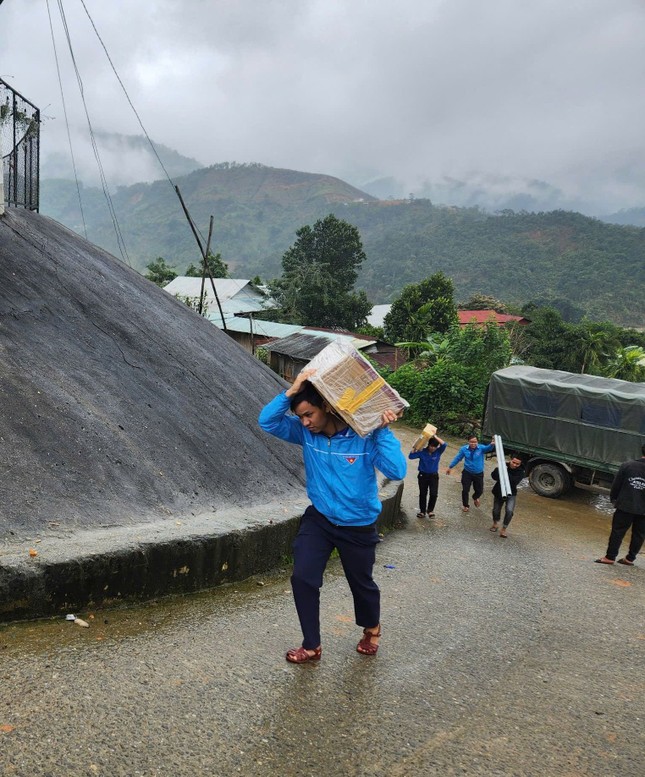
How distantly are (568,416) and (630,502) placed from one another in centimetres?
589

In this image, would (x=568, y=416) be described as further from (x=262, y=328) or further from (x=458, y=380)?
(x=262, y=328)

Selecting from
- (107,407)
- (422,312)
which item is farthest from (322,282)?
(107,407)

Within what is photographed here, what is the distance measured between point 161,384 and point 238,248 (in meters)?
153

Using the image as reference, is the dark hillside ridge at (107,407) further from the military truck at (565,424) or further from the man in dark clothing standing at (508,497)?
the military truck at (565,424)

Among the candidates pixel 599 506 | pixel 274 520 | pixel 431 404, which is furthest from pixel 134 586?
pixel 431 404

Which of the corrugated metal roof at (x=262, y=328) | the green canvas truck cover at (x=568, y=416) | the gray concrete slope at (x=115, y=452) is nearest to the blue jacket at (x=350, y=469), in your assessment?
the gray concrete slope at (x=115, y=452)

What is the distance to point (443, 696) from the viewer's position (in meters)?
3.33

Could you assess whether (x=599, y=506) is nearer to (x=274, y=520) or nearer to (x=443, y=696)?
(x=274, y=520)

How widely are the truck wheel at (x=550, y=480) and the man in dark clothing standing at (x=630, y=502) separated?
568cm

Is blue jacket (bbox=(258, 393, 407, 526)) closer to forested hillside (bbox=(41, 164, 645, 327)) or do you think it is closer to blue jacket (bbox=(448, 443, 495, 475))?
blue jacket (bbox=(448, 443, 495, 475))

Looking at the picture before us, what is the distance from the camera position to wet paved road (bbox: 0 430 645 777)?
8.55 ft

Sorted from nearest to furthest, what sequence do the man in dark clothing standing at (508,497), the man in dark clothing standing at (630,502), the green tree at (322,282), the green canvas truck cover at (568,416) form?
the man in dark clothing standing at (630,502)
the man in dark clothing standing at (508,497)
the green canvas truck cover at (568,416)
the green tree at (322,282)

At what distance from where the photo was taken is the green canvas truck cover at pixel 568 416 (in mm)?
12250

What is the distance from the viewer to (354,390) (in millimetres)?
3471
